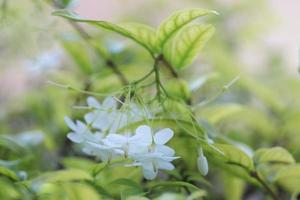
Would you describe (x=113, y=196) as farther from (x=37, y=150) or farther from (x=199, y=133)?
(x=37, y=150)

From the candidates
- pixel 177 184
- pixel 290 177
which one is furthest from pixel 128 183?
pixel 290 177

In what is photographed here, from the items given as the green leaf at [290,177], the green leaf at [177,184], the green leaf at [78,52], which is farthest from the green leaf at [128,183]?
the green leaf at [78,52]

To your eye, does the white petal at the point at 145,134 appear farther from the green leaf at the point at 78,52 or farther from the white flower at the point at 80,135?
the green leaf at the point at 78,52

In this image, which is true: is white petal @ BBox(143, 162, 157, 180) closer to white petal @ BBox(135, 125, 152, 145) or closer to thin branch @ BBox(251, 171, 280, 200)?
white petal @ BBox(135, 125, 152, 145)

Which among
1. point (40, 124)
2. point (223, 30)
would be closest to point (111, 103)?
point (40, 124)

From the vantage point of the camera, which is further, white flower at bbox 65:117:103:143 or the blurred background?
the blurred background

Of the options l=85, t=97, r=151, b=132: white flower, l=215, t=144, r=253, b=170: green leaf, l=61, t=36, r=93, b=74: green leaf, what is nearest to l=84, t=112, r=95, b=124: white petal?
l=85, t=97, r=151, b=132: white flower
